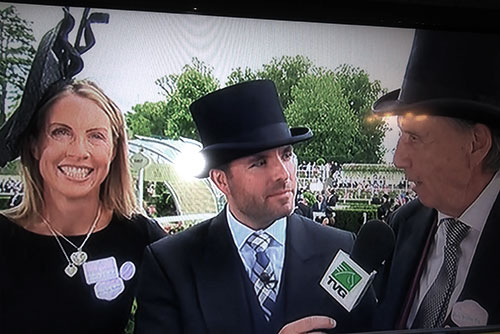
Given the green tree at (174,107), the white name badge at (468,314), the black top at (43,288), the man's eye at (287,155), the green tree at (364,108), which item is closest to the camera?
the black top at (43,288)

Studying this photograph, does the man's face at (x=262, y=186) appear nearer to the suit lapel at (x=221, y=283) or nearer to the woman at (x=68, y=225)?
the suit lapel at (x=221, y=283)

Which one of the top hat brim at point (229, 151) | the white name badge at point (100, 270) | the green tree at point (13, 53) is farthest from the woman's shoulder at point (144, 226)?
the green tree at point (13, 53)

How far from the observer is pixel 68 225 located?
189 centimetres

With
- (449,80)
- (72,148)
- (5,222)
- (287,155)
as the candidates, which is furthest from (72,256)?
(449,80)

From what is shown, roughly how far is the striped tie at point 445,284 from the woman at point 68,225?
4.13ft

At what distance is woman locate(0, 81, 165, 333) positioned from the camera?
1858 mm

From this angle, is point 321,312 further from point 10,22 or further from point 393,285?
point 10,22

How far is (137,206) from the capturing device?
77.7 inches

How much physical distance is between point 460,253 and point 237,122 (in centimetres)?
112

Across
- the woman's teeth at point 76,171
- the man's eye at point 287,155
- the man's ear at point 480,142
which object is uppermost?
the man's ear at point 480,142

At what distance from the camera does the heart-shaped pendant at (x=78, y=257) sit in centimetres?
189

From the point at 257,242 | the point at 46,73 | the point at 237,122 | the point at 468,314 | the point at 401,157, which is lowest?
the point at 468,314

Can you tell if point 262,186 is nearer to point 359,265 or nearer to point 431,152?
point 359,265

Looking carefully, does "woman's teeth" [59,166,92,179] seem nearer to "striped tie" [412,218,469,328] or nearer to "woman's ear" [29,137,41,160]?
"woman's ear" [29,137,41,160]
